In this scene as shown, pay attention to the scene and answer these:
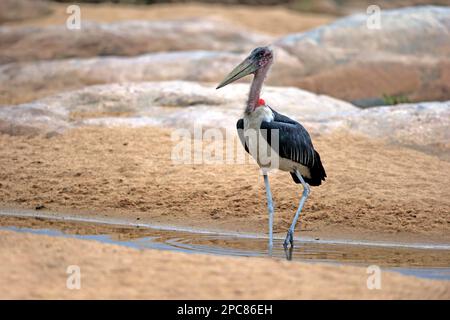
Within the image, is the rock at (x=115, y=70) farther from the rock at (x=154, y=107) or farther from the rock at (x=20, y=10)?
the rock at (x=20, y=10)

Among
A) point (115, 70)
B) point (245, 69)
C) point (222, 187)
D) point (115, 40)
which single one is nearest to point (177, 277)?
point (245, 69)

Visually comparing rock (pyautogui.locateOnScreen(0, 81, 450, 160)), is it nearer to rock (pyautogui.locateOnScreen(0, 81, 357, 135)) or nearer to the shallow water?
rock (pyautogui.locateOnScreen(0, 81, 357, 135))

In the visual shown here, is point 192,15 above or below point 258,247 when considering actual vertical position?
above

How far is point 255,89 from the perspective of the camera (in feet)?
26.5

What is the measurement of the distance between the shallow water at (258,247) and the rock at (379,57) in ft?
23.8

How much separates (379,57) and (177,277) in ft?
34.0

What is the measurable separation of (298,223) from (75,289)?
3.45 meters

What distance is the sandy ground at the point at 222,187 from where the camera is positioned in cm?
880

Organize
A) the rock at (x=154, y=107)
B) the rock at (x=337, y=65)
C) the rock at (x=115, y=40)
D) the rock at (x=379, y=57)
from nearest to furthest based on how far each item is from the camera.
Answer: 1. the rock at (x=154, y=107)
2. the rock at (x=337, y=65)
3. the rock at (x=379, y=57)
4. the rock at (x=115, y=40)

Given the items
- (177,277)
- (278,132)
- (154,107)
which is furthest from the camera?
(154,107)

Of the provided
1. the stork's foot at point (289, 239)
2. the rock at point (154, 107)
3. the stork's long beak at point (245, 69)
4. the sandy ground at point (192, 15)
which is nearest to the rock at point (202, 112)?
the rock at point (154, 107)

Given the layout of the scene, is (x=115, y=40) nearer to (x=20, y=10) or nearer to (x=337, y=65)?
(x=337, y=65)

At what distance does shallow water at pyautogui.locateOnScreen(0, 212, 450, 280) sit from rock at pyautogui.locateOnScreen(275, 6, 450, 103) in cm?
724

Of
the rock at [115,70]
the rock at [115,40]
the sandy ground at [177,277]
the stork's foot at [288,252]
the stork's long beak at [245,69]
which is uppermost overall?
the rock at [115,40]
